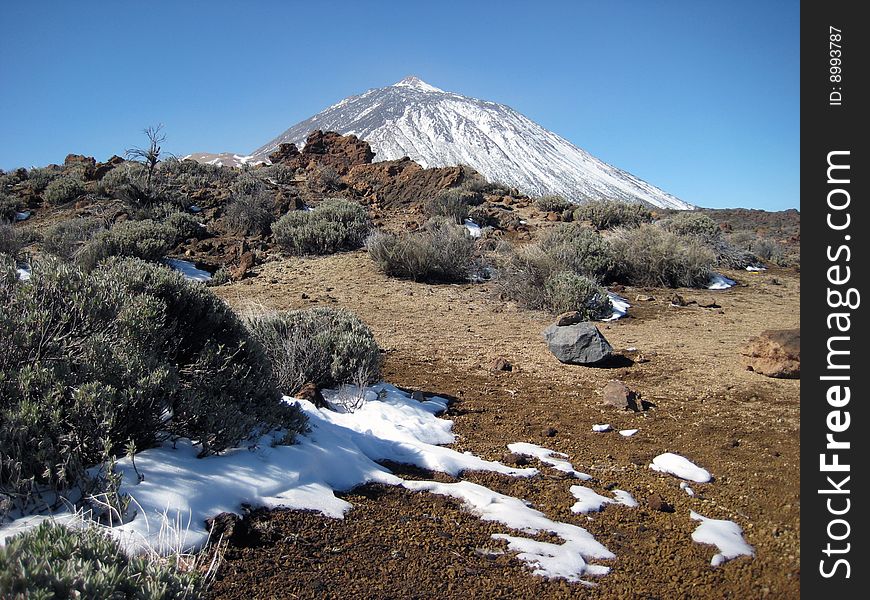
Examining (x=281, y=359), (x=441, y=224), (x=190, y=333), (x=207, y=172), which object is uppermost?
(x=207, y=172)

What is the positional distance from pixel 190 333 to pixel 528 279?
5899mm

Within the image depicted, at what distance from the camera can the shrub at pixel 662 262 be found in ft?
31.7

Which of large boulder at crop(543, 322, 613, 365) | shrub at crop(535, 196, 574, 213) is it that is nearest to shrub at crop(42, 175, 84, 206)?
shrub at crop(535, 196, 574, 213)

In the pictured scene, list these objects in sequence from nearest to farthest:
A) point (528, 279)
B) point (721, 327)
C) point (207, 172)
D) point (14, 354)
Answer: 1. point (14, 354)
2. point (721, 327)
3. point (528, 279)
4. point (207, 172)

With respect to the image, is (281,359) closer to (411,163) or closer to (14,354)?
(14,354)

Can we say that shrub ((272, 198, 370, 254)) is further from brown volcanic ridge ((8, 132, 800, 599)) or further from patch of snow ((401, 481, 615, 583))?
patch of snow ((401, 481, 615, 583))

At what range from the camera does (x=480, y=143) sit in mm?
55625

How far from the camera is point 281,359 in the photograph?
3.92m

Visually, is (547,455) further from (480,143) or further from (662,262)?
(480,143)

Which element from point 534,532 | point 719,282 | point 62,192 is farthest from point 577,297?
point 62,192

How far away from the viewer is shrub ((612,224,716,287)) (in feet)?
31.7

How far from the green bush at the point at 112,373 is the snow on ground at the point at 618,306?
560 cm
